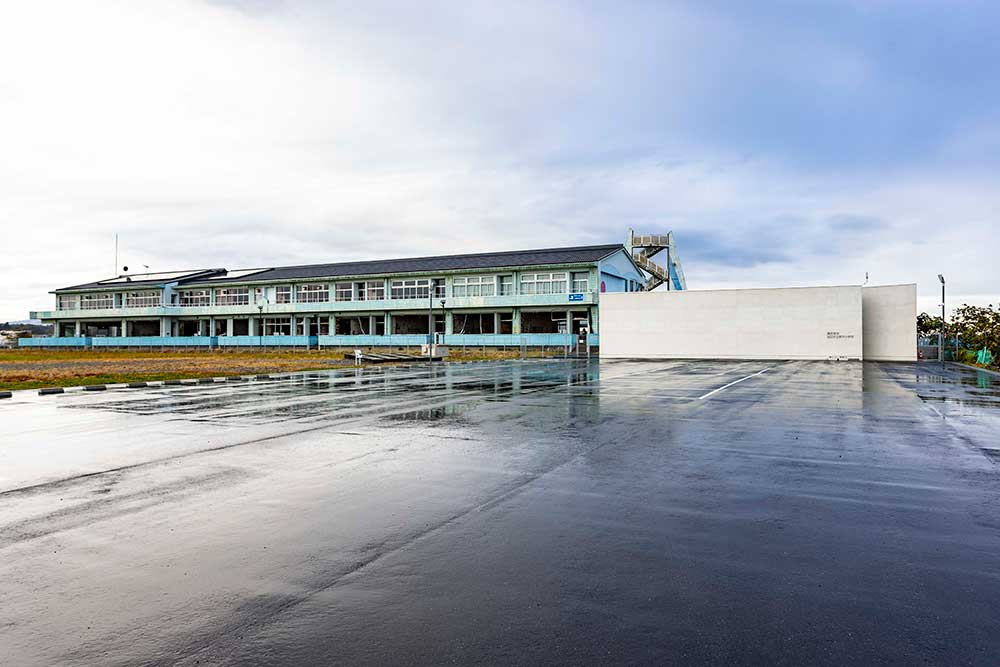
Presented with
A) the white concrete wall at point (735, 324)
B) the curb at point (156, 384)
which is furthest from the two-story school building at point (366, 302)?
the curb at point (156, 384)

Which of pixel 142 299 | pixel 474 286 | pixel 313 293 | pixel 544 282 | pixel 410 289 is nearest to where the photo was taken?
pixel 544 282

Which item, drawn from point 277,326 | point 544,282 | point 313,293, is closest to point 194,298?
point 277,326

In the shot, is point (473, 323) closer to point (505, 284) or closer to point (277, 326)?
point (505, 284)

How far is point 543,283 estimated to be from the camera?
67.2m

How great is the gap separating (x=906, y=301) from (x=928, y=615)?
58088 millimetres

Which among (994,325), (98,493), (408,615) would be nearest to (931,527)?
(408,615)

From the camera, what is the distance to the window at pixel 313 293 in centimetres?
7999

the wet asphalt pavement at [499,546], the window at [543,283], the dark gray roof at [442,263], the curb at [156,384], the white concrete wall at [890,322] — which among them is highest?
the dark gray roof at [442,263]

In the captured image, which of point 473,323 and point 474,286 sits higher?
point 474,286

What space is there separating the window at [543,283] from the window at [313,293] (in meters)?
26.6

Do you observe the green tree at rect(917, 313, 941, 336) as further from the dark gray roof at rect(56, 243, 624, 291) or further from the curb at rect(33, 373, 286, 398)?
the curb at rect(33, 373, 286, 398)

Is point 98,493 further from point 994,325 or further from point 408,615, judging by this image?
point 994,325

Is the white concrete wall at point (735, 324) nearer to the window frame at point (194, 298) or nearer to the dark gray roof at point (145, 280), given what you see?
the window frame at point (194, 298)

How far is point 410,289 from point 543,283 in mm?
16366
